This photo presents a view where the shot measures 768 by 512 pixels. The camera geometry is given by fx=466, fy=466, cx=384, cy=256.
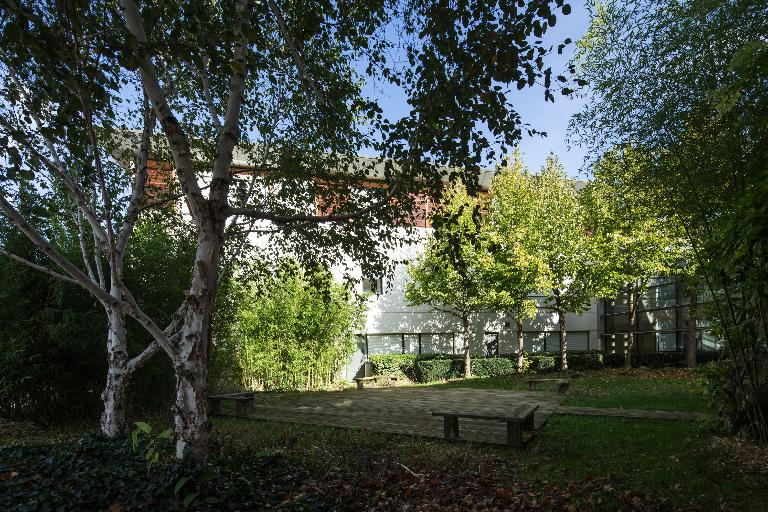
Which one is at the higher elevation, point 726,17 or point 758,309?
point 726,17

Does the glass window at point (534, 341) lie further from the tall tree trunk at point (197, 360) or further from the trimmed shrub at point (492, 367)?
the tall tree trunk at point (197, 360)

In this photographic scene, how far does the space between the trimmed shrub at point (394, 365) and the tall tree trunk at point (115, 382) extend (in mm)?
13743

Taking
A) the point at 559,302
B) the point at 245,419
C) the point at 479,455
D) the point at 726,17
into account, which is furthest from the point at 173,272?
the point at 559,302

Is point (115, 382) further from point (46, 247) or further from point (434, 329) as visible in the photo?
point (434, 329)

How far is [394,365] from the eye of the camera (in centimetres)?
2033

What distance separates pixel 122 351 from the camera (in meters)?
7.11

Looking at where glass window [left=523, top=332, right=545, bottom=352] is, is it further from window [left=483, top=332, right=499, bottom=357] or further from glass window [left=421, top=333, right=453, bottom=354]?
glass window [left=421, top=333, right=453, bottom=354]

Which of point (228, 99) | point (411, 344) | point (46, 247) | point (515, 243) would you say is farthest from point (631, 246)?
point (46, 247)

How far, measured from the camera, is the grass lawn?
497cm

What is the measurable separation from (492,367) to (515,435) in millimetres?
14281

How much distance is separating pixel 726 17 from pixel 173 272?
11.3 metres

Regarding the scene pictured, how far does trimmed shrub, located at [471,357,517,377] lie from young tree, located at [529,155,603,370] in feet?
8.32

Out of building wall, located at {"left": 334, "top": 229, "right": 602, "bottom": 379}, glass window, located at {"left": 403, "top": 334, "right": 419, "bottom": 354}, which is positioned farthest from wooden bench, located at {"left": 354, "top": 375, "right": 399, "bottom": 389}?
glass window, located at {"left": 403, "top": 334, "right": 419, "bottom": 354}

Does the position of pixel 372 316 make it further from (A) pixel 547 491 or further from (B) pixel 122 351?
(A) pixel 547 491
